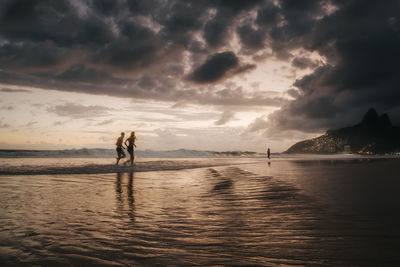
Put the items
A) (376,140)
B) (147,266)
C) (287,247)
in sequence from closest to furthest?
1. (147,266)
2. (287,247)
3. (376,140)

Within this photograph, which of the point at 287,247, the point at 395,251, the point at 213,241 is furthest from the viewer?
the point at 213,241

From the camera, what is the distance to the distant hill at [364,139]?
4754 inches

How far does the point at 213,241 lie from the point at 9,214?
429 centimetres

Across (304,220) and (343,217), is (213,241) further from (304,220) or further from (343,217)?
(343,217)

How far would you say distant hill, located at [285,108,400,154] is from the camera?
120750 mm

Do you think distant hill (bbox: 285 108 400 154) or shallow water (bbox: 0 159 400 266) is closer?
shallow water (bbox: 0 159 400 266)

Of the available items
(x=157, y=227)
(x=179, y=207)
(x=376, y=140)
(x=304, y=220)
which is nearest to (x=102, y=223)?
(x=157, y=227)

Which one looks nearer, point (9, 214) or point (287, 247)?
point (287, 247)

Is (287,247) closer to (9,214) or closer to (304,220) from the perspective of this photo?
(304,220)

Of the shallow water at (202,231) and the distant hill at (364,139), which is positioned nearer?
the shallow water at (202,231)

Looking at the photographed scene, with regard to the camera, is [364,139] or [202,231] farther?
[364,139]

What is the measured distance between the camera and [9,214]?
16.6 feet

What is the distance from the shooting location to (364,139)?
133625 millimetres

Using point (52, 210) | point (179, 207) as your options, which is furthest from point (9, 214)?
point (179, 207)
